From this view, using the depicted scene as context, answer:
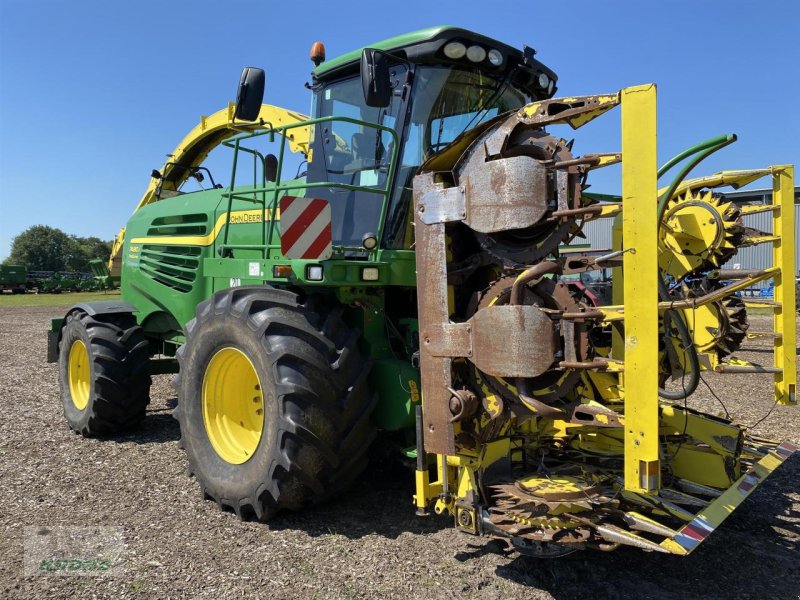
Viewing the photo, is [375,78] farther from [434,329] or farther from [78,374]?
[78,374]

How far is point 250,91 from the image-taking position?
4.15 m

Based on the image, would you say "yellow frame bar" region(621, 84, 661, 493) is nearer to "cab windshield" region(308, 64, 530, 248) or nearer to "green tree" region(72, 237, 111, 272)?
"cab windshield" region(308, 64, 530, 248)

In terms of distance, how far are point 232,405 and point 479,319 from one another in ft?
7.04

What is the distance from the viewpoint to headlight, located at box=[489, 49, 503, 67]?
13.3ft

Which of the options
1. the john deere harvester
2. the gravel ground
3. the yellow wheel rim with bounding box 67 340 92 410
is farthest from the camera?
the yellow wheel rim with bounding box 67 340 92 410

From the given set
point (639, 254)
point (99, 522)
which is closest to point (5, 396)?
point (99, 522)

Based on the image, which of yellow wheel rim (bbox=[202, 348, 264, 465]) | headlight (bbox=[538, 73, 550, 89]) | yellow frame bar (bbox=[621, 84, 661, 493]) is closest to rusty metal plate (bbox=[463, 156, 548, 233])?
yellow frame bar (bbox=[621, 84, 661, 493])

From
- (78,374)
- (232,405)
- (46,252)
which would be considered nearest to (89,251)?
(46,252)

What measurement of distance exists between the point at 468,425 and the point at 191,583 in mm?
1608

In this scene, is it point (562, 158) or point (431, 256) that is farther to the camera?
point (431, 256)

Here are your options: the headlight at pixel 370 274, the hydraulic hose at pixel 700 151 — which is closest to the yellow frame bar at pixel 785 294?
the hydraulic hose at pixel 700 151

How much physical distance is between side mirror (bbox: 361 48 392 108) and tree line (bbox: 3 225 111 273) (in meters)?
73.5

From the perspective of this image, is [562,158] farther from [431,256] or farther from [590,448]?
[590,448]

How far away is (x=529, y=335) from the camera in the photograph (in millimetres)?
2826
